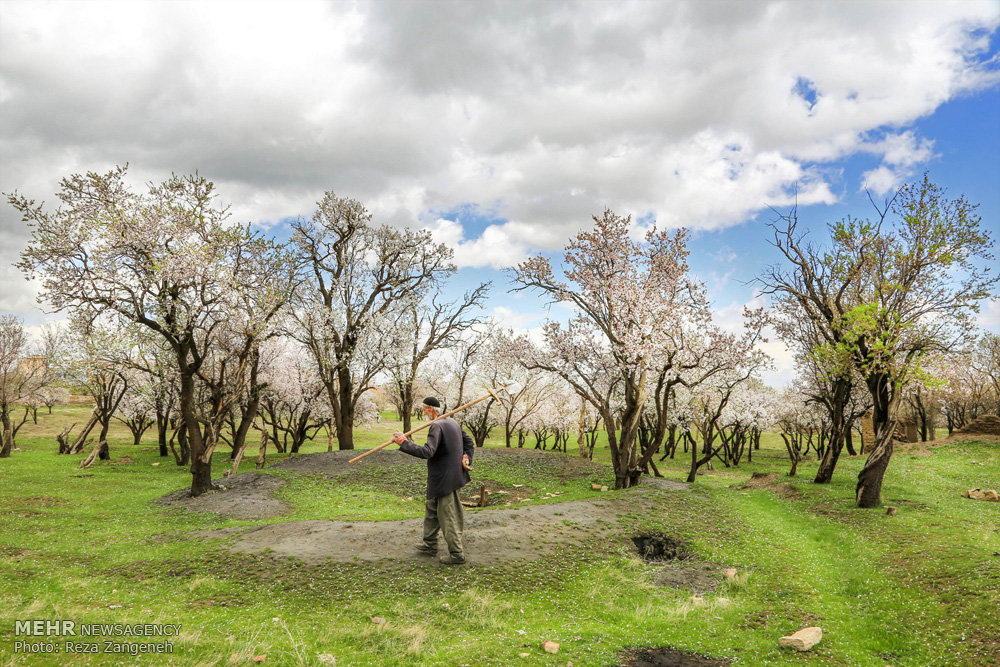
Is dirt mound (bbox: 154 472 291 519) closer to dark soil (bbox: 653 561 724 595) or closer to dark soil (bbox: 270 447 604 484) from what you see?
dark soil (bbox: 270 447 604 484)

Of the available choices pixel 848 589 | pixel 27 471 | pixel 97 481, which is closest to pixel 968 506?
pixel 848 589

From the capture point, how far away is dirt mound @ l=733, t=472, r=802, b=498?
2219 cm

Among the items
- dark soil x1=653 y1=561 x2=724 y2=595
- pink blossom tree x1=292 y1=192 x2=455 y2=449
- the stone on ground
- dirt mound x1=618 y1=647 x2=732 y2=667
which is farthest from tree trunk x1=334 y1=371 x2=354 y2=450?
the stone on ground

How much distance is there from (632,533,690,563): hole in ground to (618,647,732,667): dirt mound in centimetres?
521

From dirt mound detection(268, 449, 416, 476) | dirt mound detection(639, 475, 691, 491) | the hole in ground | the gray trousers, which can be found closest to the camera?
the gray trousers

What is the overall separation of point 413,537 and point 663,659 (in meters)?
6.36

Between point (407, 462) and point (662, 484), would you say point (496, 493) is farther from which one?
point (662, 484)

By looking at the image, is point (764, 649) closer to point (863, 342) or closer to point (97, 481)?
point (863, 342)

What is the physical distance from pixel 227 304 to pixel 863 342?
23.0m

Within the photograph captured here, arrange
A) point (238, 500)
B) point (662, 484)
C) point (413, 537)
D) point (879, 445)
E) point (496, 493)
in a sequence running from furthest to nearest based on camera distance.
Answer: point (662, 484) → point (496, 493) → point (238, 500) → point (879, 445) → point (413, 537)

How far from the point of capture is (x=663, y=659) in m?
7.50

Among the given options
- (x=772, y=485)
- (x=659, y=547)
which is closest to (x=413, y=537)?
(x=659, y=547)

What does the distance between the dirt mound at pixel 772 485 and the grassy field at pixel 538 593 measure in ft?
16.6

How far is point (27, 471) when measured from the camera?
24516mm
